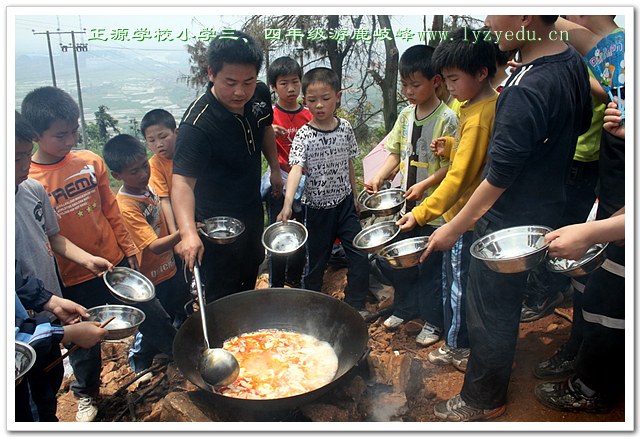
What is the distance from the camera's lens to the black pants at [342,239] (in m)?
3.14

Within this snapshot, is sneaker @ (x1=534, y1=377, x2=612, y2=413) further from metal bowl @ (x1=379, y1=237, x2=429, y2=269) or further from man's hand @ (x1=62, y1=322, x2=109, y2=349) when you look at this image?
man's hand @ (x1=62, y1=322, x2=109, y2=349)

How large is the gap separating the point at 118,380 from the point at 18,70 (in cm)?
178

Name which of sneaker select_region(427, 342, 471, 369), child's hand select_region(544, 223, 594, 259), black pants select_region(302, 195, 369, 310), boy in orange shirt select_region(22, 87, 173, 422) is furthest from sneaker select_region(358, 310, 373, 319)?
child's hand select_region(544, 223, 594, 259)

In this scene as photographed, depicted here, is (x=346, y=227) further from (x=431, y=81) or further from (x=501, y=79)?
(x=501, y=79)

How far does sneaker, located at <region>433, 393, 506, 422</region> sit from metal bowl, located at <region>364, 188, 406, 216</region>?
3.55ft

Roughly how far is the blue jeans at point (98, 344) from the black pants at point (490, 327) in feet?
5.42

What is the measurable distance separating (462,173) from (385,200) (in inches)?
30.2

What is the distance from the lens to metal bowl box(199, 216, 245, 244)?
2.73 m

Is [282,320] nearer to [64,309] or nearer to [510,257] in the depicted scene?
[64,309]

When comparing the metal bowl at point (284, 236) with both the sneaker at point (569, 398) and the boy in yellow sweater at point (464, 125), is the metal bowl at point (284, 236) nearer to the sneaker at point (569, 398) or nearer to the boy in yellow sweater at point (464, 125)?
the boy in yellow sweater at point (464, 125)

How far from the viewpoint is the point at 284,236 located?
2.87 meters

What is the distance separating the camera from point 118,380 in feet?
9.06

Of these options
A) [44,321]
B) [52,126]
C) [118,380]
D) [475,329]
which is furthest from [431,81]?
[118,380]

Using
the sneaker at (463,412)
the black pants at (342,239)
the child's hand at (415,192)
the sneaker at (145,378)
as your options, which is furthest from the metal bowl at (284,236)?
the sneaker at (463,412)
